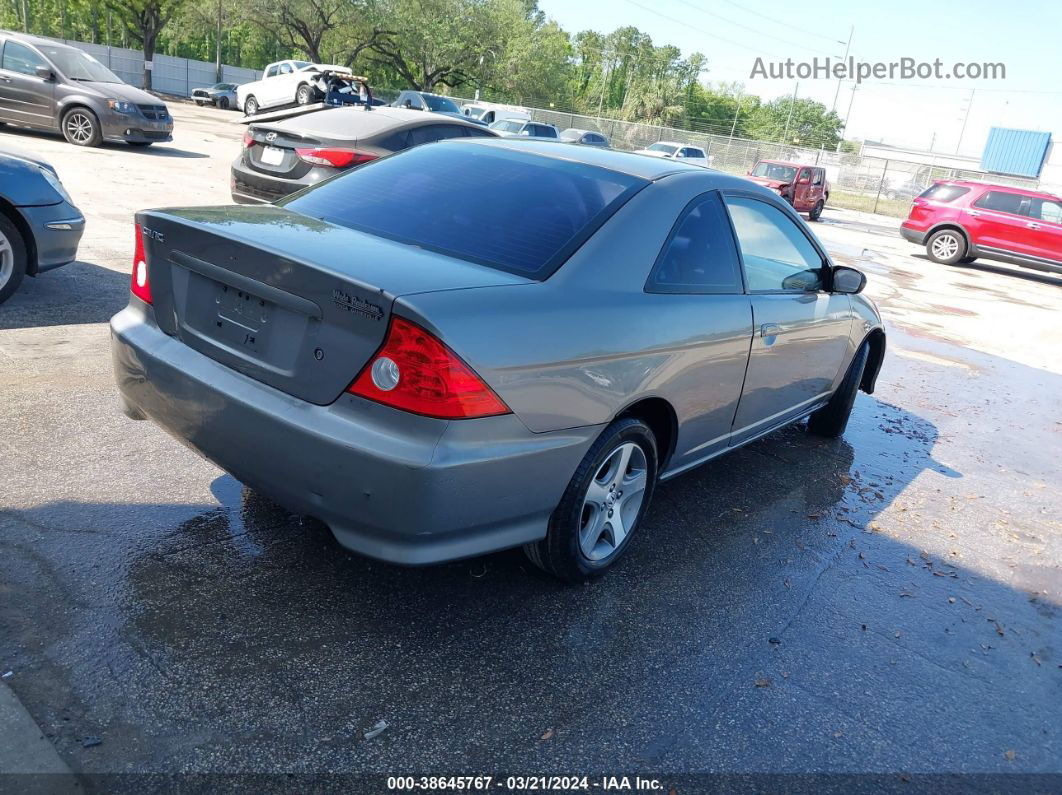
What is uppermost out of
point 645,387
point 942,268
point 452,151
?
point 452,151

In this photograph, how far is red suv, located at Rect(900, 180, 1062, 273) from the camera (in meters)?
18.3

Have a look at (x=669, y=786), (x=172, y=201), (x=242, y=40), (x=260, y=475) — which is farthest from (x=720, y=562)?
(x=242, y=40)

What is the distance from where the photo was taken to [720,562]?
379 cm

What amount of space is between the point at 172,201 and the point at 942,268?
16.1m

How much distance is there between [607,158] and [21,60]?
14395 millimetres

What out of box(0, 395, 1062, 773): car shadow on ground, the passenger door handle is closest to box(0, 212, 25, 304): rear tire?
box(0, 395, 1062, 773): car shadow on ground

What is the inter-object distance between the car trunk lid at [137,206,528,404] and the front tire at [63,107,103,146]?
13.2 meters

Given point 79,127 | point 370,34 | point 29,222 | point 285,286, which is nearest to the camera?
point 285,286

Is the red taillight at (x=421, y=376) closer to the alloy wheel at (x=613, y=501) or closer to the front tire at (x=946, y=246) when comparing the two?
the alloy wheel at (x=613, y=501)

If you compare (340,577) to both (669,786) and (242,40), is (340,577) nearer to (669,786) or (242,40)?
(669,786)

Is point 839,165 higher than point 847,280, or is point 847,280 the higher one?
point 839,165

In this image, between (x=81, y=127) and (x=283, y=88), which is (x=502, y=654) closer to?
(x=81, y=127)

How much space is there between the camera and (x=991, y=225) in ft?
61.2

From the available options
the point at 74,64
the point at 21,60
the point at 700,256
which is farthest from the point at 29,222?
the point at 74,64
